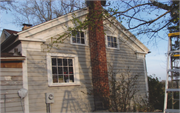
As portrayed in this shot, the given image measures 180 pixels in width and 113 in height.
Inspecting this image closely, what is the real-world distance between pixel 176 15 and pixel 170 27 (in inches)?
20.3

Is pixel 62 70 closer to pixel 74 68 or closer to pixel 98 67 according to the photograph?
pixel 74 68

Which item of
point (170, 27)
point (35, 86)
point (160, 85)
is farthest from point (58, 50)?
point (160, 85)

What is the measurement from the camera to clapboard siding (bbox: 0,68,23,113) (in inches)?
271

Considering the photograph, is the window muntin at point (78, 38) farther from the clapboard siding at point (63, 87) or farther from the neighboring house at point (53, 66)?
the clapboard siding at point (63, 87)

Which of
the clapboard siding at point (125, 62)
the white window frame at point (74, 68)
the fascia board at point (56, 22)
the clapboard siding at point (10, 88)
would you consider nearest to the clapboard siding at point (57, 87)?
the white window frame at point (74, 68)

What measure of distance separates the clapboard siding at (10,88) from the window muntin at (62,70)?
5.01ft

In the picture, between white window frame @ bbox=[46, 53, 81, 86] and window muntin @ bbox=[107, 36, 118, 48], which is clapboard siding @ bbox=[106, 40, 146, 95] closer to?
window muntin @ bbox=[107, 36, 118, 48]

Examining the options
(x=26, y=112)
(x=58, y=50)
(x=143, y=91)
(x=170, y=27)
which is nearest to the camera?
(x=170, y=27)

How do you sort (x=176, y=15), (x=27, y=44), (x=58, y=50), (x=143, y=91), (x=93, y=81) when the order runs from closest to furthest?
(x=176, y=15) → (x=27, y=44) → (x=58, y=50) → (x=93, y=81) → (x=143, y=91)

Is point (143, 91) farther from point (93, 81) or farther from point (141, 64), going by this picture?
point (93, 81)

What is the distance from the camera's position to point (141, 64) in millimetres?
12000

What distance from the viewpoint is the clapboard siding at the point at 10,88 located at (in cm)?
688

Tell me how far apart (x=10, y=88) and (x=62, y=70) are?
234cm

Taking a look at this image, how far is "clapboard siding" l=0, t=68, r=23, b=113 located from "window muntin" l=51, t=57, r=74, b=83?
153 centimetres
